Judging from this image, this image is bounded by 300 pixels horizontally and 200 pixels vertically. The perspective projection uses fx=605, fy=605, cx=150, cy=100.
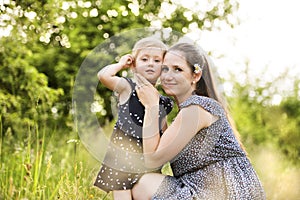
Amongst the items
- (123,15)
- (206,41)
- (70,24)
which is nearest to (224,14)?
(206,41)

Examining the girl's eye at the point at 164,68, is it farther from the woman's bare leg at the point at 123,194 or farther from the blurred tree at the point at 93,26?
the blurred tree at the point at 93,26

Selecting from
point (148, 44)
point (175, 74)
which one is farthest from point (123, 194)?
point (148, 44)

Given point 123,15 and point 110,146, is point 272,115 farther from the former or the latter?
point 110,146

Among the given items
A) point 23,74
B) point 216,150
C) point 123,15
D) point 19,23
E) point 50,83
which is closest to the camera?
point 216,150

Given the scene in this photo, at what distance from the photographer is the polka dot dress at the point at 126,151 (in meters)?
2.87

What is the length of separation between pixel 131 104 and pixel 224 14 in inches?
174

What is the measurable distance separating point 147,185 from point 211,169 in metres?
0.30

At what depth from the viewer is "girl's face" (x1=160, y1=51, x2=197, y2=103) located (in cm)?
281

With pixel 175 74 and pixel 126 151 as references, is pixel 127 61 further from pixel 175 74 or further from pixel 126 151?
pixel 126 151

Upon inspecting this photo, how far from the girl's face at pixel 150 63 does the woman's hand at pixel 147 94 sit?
0.16 feet

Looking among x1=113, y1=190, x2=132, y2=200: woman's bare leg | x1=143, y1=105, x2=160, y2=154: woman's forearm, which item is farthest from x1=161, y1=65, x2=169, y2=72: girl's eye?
x1=113, y1=190, x2=132, y2=200: woman's bare leg

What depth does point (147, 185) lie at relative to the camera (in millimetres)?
2777

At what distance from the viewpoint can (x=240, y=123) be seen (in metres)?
8.72

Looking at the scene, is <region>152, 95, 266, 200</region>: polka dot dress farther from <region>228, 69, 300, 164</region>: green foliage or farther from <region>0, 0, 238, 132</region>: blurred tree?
<region>228, 69, 300, 164</region>: green foliage
